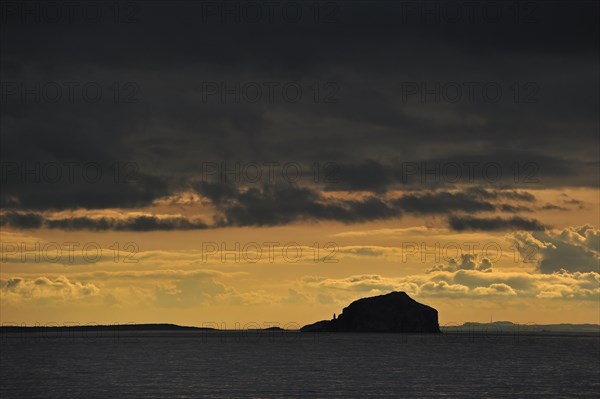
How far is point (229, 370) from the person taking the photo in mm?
149750

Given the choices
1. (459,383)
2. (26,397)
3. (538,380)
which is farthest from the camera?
(538,380)

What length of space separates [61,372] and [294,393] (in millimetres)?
57576

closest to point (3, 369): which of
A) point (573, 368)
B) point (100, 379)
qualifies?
point (100, 379)

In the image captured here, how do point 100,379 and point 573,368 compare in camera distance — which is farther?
point 573,368

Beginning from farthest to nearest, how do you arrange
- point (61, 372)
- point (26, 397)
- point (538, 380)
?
point (61, 372)
point (538, 380)
point (26, 397)

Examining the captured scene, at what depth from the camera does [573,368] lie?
163250mm

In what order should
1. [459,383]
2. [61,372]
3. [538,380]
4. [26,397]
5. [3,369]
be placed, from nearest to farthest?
[26,397] → [459,383] → [538,380] → [61,372] → [3,369]

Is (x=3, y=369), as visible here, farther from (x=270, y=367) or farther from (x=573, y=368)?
(x=573, y=368)

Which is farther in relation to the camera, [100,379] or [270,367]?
[270,367]

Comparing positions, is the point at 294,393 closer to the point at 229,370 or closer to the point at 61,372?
→ the point at 229,370

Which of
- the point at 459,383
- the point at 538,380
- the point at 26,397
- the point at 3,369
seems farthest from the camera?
the point at 3,369

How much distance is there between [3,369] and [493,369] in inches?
3729

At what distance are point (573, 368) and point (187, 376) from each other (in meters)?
79.5

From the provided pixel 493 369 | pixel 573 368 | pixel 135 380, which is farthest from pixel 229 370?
pixel 573 368
